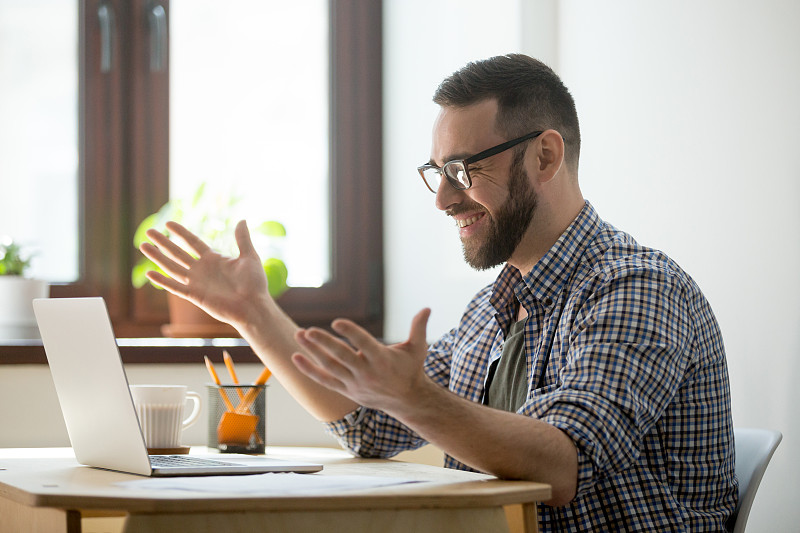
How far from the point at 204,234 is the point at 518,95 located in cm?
114

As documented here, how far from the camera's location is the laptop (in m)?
A: 1.17

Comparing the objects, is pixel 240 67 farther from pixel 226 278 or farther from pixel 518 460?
pixel 518 460

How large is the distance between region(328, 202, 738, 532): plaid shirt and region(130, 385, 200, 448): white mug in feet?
1.84

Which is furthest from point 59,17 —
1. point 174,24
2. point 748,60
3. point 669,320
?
point 669,320

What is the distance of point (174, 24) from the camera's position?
2.67 meters

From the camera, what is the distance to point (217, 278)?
158 centimetres

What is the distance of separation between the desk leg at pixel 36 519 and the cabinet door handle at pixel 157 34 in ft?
5.20

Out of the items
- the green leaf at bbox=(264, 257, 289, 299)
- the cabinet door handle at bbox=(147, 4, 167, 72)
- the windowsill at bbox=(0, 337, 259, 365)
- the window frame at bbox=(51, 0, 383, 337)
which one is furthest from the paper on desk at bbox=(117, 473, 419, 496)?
the cabinet door handle at bbox=(147, 4, 167, 72)

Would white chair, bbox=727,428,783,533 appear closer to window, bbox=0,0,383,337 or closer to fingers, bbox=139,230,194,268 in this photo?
fingers, bbox=139,230,194,268

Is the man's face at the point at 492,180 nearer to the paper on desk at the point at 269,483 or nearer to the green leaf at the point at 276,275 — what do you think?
the paper on desk at the point at 269,483

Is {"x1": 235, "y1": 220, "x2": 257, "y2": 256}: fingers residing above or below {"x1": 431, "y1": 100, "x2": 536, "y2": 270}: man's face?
below

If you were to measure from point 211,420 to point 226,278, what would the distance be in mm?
248

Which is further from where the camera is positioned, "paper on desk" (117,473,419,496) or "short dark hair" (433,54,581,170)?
"short dark hair" (433,54,581,170)

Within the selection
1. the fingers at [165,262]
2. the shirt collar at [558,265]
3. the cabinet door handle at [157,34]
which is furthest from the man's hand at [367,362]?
the cabinet door handle at [157,34]
